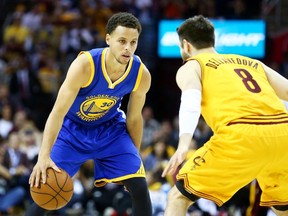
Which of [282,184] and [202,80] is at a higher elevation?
[202,80]

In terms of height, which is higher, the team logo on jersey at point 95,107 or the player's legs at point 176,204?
the team logo on jersey at point 95,107

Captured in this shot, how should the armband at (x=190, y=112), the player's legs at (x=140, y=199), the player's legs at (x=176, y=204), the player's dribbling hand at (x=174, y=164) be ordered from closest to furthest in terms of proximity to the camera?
the player's dribbling hand at (x=174, y=164) < the armband at (x=190, y=112) < the player's legs at (x=176, y=204) < the player's legs at (x=140, y=199)

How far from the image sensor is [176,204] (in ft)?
15.3

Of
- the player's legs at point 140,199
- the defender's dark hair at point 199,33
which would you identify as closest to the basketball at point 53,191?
the player's legs at point 140,199

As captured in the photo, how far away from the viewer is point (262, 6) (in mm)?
15758

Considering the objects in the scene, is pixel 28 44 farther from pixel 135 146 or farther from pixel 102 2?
pixel 135 146

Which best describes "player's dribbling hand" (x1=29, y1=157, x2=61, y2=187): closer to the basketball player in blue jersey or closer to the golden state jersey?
the basketball player in blue jersey

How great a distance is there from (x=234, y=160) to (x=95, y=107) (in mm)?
1550

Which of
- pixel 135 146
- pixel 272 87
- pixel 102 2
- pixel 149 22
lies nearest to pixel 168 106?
pixel 149 22

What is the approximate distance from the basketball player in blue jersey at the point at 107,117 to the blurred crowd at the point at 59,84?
11.5ft

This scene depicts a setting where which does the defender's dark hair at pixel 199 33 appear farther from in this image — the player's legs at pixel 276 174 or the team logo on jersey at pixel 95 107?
the team logo on jersey at pixel 95 107

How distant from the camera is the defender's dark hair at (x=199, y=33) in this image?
4.95m

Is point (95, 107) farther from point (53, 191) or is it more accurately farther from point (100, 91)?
point (53, 191)

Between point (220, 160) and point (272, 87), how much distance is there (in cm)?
73
